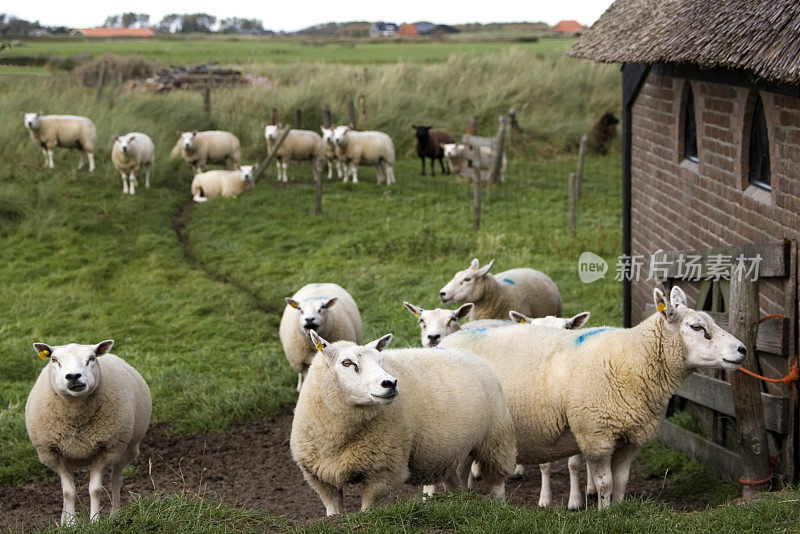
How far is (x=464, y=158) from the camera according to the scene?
24.7 meters

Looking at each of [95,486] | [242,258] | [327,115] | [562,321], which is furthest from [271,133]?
[95,486]

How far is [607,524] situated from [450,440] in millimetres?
1320

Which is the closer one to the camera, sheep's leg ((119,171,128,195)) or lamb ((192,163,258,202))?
sheep's leg ((119,171,128,195))

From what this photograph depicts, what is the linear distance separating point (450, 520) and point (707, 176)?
207 inches

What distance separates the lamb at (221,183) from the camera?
69.7 feet

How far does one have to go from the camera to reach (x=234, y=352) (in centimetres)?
1208

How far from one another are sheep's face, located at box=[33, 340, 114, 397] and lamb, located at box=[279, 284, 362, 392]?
2781 mm

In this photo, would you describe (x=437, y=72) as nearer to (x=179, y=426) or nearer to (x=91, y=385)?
(x=179, y=426)

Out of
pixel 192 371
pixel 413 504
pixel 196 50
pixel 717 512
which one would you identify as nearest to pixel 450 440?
pixel 413 504

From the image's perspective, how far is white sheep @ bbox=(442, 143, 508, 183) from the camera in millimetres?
23672

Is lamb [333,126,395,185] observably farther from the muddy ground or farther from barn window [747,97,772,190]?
barn window [747,97,772,190]

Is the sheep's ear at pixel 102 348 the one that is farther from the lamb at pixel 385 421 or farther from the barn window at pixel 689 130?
the barn window at pixel 689 130

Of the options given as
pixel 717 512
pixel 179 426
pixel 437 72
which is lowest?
→ pixel 179 426

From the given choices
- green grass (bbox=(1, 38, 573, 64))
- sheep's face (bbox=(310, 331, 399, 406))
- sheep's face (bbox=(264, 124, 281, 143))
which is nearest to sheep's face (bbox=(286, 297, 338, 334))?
sheep's face (bbox=(310, 331, 399, 406))
